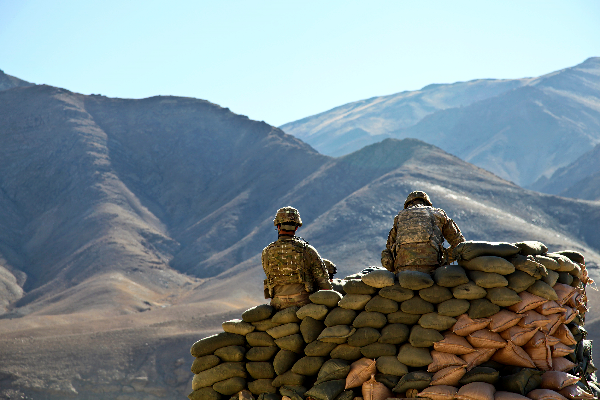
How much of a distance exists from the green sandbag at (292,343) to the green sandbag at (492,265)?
1697 mm

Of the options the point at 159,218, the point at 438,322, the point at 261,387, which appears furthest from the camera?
the point at 159,218

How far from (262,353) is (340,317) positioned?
0.83 meters

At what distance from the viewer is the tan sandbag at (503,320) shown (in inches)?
185

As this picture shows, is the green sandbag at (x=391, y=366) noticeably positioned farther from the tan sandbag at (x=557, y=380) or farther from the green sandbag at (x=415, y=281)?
the tan sandbag at (x=557, y=380)

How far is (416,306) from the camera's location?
4969 millimetres

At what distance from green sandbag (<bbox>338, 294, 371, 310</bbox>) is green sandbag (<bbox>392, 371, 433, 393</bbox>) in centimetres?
77

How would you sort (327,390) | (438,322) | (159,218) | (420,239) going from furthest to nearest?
(159,218) < (420,239) < (438,322) < (327,390)

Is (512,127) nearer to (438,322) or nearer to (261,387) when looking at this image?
(438,322)

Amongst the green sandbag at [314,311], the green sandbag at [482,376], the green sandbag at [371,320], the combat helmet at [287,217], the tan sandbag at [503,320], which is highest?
the combat helmet at [287,217]

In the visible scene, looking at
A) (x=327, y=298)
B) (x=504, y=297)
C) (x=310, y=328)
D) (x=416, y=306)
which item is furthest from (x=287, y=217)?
(x=504, y=297)

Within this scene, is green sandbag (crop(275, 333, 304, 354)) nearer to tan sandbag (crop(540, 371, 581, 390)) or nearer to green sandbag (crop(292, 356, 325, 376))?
green sandbag (crop(292, 356, 325, 376))

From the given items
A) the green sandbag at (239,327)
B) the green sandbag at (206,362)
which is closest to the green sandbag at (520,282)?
the green sandbag at (239,327)

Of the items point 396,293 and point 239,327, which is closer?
point 396,293

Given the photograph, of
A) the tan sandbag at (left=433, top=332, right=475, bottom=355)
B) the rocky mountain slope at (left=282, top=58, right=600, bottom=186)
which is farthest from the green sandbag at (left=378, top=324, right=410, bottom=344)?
the rocky mountain slope at (left=282, top=58, right=600, bottom=186)
